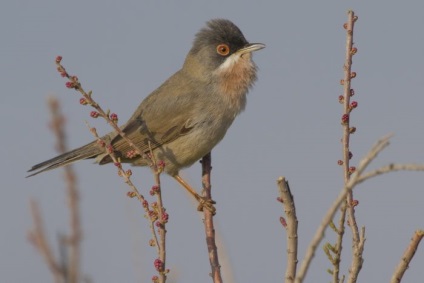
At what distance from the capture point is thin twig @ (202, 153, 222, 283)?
318cm

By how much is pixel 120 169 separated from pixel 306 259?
4.63ft

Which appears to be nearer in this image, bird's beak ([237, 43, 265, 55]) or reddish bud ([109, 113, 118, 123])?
reddish bud ([109, 113, 118, 123])

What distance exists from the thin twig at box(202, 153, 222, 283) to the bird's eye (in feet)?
4.65

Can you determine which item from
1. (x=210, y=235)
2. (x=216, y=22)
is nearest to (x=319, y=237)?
(x=210, y=235)

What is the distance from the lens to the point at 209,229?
381cm

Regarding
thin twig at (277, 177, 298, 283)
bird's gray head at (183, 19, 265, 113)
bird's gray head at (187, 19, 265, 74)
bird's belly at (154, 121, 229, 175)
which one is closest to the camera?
thin twig at (277, 177, 298, 283)

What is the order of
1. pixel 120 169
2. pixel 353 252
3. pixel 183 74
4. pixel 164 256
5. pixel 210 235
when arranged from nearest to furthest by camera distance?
pixel 164 256
pixel 353 252
pixel 120 169
pixel 210 235
pixel 183 74

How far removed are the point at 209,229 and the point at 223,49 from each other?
2989 millimetres

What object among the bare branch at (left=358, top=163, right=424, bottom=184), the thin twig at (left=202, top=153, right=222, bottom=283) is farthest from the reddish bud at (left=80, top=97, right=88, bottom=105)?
the bare branch at (left=358, top=163, right=424, bottom=184)

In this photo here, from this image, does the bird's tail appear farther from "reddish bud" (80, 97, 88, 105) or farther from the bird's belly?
"reddish bud" (80, 97, 88, 105)

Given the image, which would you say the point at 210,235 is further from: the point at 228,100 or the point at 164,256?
the point at 228,100

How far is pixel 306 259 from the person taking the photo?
201 cm

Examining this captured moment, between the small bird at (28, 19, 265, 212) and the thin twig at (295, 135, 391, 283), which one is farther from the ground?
the small bird at (28, 19, 265, 212)

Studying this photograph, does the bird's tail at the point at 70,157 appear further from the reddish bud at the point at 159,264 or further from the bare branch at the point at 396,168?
the bare branch at the point at 396,168
